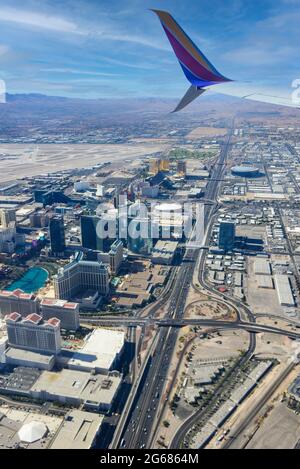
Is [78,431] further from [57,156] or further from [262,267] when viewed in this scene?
[57,156]

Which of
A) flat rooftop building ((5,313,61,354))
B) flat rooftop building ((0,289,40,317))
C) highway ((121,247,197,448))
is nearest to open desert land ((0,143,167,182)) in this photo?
flat rooftop building ((0,289,40,317))

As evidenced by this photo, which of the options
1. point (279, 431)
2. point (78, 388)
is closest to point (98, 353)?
point (78, 388)

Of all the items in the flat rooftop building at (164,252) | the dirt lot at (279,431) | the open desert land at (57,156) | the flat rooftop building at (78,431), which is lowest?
the dirt lot at (279,431)

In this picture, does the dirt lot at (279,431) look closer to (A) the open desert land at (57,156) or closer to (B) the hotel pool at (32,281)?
(B) the hotel pool at (32,281)

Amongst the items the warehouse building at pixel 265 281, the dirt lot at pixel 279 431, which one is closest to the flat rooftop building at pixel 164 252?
the warehouse building at pixel 265 281

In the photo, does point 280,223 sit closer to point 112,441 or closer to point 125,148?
point 112,441

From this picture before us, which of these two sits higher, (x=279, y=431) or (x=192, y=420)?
(x=279, y=431)
